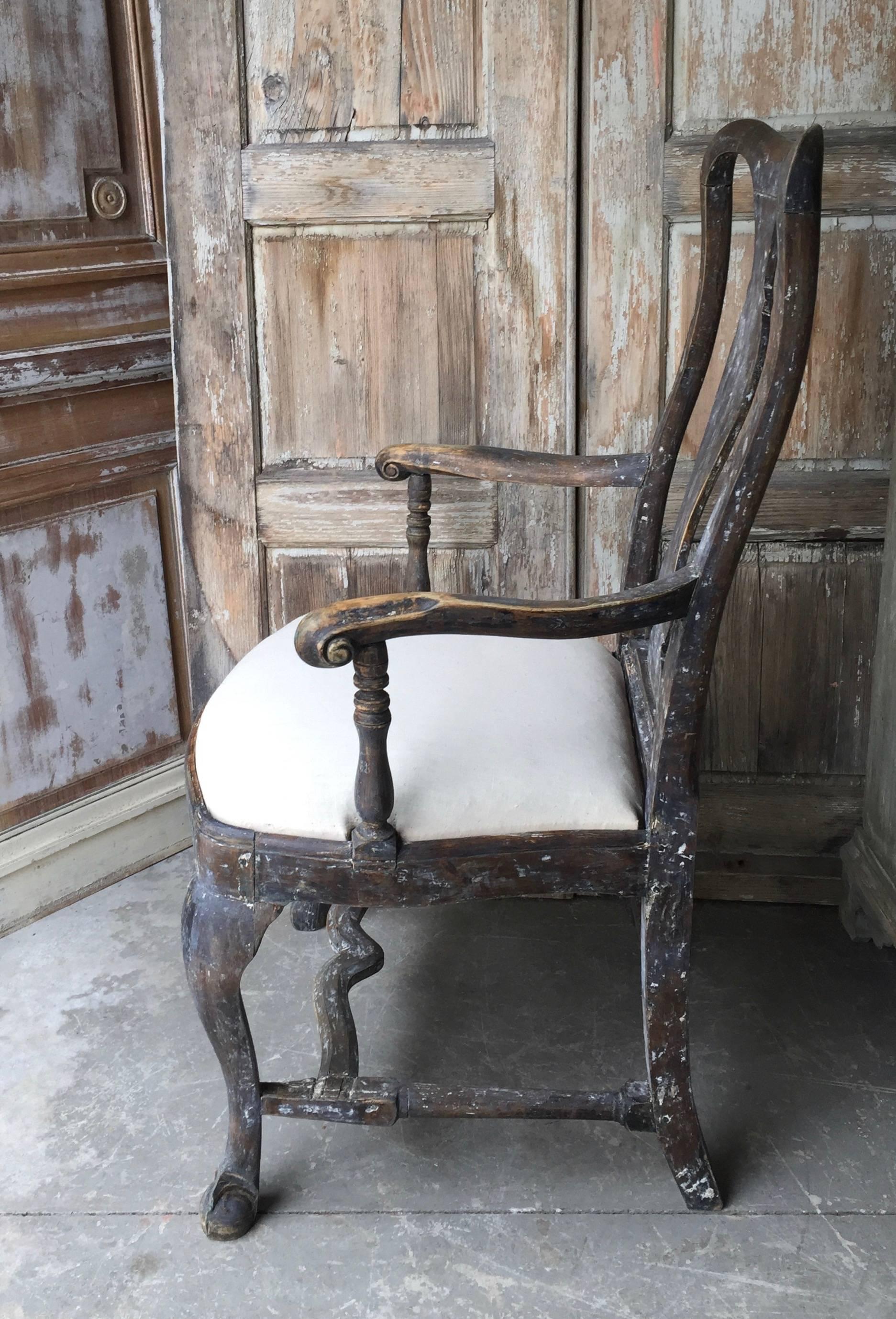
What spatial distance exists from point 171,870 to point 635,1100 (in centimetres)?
118

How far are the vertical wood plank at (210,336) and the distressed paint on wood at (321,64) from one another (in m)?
0.04

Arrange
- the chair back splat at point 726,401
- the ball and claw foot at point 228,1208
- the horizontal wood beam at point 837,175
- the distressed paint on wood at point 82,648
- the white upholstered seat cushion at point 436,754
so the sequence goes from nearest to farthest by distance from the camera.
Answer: the chair back splat at point 726,401
the white upholstered seat cushion at point 436,754
the ball and claw foot at point 228,1208
the horizontal wood beam at point 837,175
the distressed paint on wood at point 82,648

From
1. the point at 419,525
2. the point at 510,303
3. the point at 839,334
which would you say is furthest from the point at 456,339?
the point at 839,334

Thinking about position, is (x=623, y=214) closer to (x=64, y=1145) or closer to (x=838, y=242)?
(x=838, y=242)

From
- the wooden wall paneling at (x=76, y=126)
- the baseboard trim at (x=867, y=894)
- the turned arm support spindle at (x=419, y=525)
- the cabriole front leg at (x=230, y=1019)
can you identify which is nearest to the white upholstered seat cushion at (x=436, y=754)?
the cabriole front leg at (x=230, y=1019)

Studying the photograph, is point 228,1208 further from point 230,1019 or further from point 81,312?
point 81,312

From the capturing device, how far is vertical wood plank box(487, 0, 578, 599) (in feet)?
6.02

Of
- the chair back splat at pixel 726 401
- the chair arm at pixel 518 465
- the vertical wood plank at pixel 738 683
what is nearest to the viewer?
the chair back splat at pixel 726 401

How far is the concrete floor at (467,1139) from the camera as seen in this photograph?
139cm

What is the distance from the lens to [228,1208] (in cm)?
146

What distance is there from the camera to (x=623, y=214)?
1.88 metres

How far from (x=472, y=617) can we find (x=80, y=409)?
1240 millimetres

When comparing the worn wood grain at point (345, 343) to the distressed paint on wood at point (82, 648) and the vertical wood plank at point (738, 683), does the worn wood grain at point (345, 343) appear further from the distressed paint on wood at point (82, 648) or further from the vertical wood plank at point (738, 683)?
the vertical wood plank at point (738, 683)

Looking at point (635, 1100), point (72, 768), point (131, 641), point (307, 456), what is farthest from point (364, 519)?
point (635, 1100)
